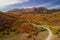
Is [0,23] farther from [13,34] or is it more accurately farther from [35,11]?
[35,11]

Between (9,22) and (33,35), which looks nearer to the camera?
(33,35)

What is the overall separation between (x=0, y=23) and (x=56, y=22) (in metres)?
13.8

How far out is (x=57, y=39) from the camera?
27766mm

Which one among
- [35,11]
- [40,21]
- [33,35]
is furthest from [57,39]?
[35,11]

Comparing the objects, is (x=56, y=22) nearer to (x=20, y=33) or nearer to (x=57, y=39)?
(x=20, y=33)

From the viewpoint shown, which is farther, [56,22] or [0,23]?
[56,22]

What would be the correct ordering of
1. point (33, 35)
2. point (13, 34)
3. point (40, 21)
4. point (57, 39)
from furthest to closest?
point (40, 21) < point (13, 34) < point (33, 35) < point (57, 39)

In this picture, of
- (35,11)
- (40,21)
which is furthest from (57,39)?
(35,11)

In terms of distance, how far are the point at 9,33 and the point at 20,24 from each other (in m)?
6.01

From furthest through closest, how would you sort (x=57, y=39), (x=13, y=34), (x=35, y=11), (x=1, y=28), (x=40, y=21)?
(x=35, y=11) < (x=40, y=21) < (x=1, y=28) < (x=13, y=34) < (x=57, y=39)

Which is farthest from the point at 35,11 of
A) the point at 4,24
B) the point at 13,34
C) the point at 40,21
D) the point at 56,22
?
the point at 13,34

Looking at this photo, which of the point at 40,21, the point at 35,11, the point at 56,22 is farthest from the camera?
the point at 35,11

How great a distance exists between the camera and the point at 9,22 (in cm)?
4378

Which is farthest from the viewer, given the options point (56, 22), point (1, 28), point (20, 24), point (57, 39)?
point (56, 22)
